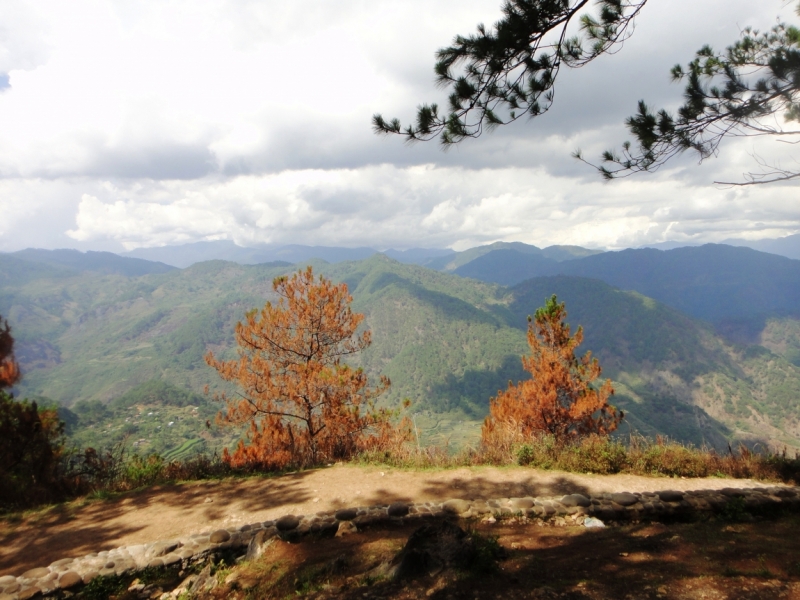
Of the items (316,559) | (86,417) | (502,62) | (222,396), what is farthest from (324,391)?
(86,417)

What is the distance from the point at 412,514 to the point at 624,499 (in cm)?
317

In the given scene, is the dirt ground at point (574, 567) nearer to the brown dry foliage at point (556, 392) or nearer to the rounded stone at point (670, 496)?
the rounded stone at point (670, 496)

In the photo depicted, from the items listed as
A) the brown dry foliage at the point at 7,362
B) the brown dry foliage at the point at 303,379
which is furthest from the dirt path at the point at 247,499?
the brown dry foliage at the point at 7,362

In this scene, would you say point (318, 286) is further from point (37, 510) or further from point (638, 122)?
point (638, 122)

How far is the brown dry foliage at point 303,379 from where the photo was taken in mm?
11430

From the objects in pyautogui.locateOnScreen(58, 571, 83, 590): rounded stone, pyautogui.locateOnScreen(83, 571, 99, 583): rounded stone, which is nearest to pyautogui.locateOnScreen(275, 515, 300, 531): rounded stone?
pyautogui.locateOnScreen(83, 571, 99, 583): rounded stone

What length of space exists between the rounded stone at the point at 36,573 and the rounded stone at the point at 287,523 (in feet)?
8.85

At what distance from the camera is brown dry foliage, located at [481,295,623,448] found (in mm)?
14172

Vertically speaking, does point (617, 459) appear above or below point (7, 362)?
below

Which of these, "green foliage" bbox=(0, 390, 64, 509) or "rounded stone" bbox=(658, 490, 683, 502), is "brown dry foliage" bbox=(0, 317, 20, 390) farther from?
"rounded stone" bbox=(658, 490, 683, 502)

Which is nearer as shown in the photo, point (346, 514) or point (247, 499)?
point (346, 514)

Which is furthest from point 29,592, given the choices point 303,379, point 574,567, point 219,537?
point 303,379

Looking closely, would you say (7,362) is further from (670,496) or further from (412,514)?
(670,496)

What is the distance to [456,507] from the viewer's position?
20.9 ft
